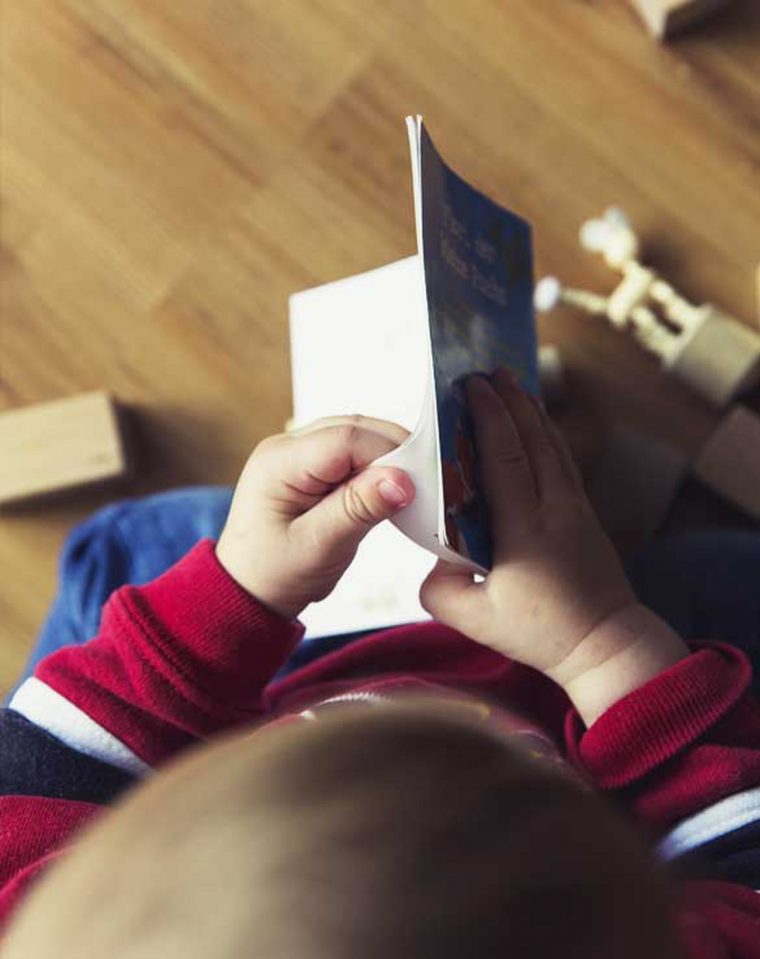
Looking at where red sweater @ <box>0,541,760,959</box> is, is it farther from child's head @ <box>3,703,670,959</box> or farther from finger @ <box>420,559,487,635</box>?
child's head @ <box>3,703,670,959</box>

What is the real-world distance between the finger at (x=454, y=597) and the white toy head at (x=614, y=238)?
31 centimetres

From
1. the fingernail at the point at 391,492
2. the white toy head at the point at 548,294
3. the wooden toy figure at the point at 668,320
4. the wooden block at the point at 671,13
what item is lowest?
the fingernail at the point at 391,492

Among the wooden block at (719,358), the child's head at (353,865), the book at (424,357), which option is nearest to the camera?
the child's head at (353,865)

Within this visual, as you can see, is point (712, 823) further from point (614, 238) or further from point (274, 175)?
point (274, 175)

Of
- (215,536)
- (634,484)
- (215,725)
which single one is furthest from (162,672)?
(634,484)

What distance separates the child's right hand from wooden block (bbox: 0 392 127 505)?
1.06ft

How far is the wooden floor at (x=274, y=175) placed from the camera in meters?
0.75

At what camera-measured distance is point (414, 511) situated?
1.44 feet

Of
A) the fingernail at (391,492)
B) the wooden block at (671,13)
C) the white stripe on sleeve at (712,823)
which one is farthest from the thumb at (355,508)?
the wooden block at (671,13)

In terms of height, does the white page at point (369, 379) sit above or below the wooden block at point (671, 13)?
below

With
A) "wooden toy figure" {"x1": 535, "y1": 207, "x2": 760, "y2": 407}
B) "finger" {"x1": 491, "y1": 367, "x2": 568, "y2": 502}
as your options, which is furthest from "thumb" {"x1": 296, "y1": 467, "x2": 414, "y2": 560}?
"wooden toy figure" {"x1": 535, "y1": 207, "x2": 760, "y2": 407}

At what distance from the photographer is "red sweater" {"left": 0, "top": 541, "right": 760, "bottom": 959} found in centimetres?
49

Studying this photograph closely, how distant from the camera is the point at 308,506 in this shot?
0.50 meters

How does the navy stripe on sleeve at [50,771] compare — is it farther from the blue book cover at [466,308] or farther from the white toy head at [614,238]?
the white toy head at [614,238]
